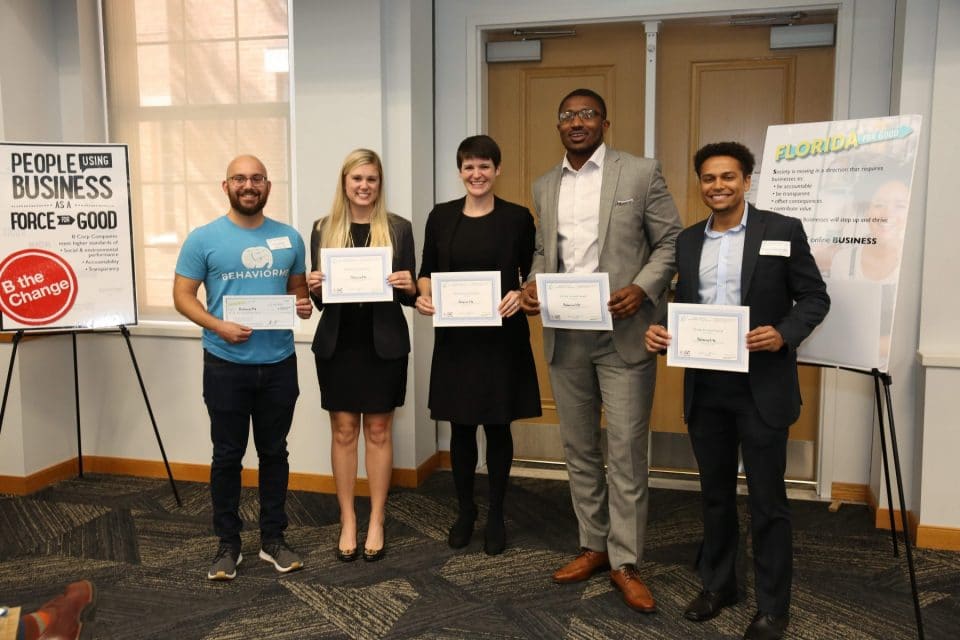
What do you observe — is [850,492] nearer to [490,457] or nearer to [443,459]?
[490,457]

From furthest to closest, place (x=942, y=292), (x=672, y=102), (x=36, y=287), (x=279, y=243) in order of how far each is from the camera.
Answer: (x=672, y=102) < (x=36, y=287) < (x=942, y=292) < (x=279, y=243)

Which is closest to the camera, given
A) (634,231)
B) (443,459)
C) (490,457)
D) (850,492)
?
(634,231)

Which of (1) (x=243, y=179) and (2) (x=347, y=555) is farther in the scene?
(2) (x=347, y=555)

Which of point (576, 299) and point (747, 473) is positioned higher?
→ point (576, 299)

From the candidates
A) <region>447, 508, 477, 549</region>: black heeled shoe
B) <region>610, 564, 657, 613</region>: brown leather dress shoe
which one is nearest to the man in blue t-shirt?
<region>447, 508, 477, 549</region>: black heeled shoe

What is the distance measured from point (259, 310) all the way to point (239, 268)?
168 mm

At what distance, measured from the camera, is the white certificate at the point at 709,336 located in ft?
7.39

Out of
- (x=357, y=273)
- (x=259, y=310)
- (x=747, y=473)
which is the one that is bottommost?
(x=747, y=473)

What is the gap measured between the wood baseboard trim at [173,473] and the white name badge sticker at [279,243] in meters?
1.45

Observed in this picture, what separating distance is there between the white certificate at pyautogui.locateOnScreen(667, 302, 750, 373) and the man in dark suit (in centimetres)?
3

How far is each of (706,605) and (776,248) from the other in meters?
1.18

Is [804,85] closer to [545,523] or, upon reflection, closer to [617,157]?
[617,157]

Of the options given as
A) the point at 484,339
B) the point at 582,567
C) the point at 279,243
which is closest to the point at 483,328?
the point at 484,339

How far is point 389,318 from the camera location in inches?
117
